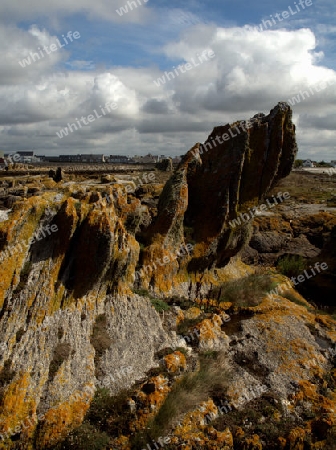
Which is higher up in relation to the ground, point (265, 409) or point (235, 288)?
point (235, 288)

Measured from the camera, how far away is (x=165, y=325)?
10008 mm

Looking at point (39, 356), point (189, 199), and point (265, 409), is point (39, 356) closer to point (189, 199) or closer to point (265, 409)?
point (265, 409)

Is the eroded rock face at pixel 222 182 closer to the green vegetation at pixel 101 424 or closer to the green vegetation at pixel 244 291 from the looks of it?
the green vegetation at pixel 244 291

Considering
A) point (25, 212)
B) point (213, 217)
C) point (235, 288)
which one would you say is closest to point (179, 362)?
point (235, 288)

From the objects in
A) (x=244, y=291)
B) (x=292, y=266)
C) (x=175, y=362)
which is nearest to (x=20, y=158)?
(x=292, y=266)

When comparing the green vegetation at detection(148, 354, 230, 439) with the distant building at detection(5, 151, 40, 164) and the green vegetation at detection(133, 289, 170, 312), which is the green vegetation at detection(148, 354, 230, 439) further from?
the distant building at detection(5, 151, 40, 164)

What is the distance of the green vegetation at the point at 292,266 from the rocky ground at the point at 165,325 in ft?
6.70

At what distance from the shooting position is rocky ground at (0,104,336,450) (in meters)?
6.76

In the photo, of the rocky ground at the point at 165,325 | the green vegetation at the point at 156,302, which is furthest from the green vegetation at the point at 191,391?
the green vegetation at the point at 156,302

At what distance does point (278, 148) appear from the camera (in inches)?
536

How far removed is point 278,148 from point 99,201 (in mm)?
7673

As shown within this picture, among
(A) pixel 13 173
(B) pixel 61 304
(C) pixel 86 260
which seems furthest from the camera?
(A) pixel 13 173

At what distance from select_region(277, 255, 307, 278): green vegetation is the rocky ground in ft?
6.70

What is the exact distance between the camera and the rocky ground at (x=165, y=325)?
676 cm
